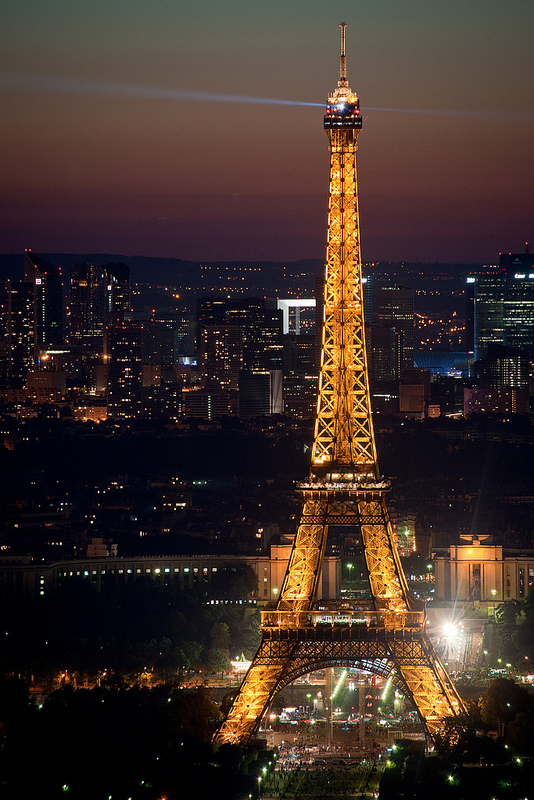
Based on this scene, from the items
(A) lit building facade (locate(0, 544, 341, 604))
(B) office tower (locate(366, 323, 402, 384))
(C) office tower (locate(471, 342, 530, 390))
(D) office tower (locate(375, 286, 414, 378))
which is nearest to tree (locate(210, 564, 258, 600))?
(A) lit building facade (locate(0, 544, 341, 604))

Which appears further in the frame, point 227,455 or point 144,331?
point 144,331

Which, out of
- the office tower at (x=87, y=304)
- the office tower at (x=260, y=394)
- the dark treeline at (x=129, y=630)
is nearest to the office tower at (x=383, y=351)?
the office tower at (x=260, y=394)

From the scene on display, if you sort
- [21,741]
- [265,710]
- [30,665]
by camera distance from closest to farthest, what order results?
[21,741]
[265,710]
[30,665]

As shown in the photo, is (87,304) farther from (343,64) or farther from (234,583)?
(343,64)

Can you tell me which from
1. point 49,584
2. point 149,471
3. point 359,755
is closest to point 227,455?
point 149,471

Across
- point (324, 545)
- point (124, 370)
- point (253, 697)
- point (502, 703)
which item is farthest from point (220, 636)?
point (124, 370)

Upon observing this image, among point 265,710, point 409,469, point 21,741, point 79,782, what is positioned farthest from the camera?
point 409,469

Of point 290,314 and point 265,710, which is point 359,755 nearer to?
point 265,710

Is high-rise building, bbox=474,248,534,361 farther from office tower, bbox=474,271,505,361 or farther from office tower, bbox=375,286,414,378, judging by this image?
office tower, bbox=375,286,414,378
